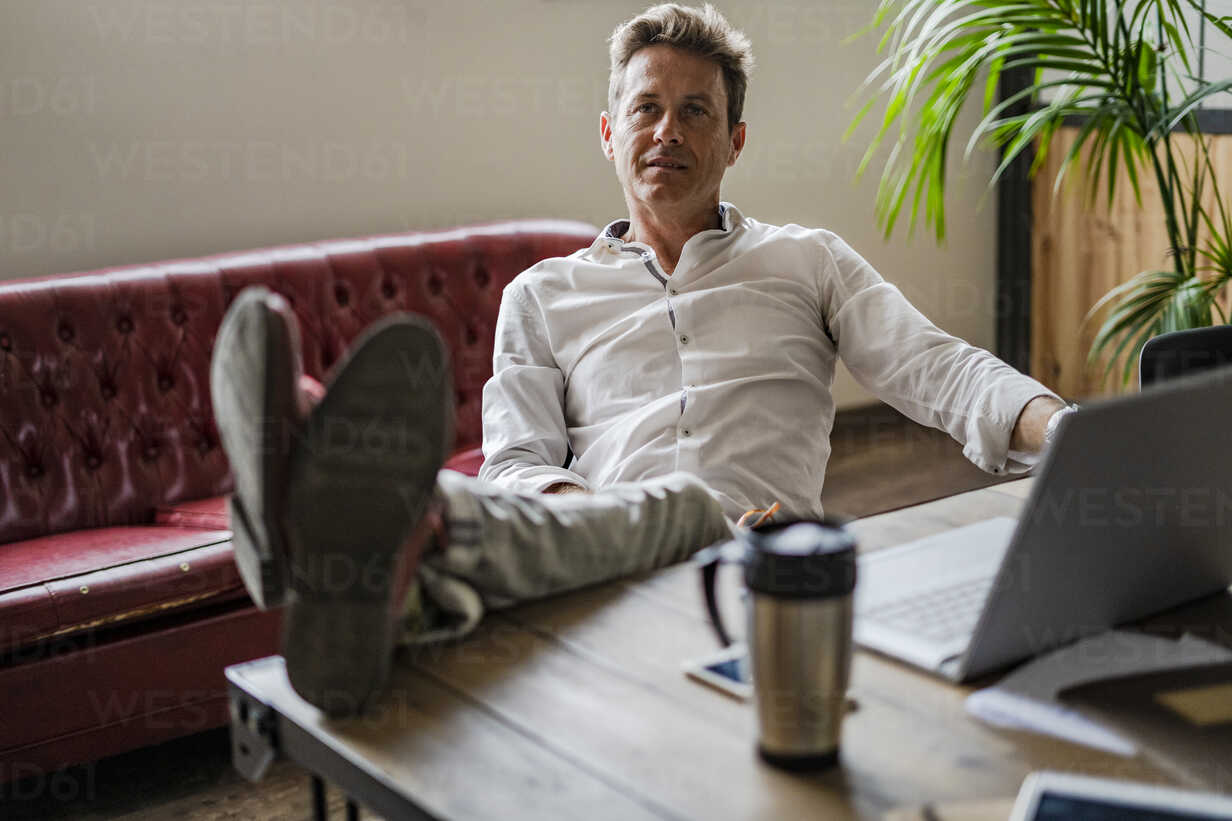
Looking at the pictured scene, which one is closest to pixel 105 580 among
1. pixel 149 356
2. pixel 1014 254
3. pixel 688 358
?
pixel 149 356

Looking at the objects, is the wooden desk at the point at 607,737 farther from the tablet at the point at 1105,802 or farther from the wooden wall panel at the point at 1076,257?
the wooden wall panel at the point at 1076,257

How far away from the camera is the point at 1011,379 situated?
159 cm

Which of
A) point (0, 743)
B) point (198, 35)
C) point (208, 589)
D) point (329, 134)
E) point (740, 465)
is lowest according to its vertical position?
point (0, 743)

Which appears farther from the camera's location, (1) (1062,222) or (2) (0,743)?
(1) (1062,222)

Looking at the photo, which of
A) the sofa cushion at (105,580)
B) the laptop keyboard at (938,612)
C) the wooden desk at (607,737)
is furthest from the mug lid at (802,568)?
the sofa cushion at (105,580)

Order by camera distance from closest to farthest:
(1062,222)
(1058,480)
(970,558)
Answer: (1058,480), (970,558), (1062,222)

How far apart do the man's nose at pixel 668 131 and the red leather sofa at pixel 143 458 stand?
97cm

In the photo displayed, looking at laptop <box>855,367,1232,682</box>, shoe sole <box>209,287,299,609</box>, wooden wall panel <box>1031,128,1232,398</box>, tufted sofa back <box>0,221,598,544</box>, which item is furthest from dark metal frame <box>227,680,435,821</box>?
wooden wall panel <box>1031,128,1232,398</box>

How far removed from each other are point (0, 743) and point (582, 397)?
3.57 feet

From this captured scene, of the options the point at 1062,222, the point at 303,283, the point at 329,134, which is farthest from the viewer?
the point at 1062,222

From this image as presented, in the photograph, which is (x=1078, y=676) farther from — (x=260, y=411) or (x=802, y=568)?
(x=260, y=411)

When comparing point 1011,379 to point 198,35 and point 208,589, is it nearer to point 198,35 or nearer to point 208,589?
point 208,589

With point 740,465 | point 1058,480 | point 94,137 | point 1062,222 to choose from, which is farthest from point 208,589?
point 1062,222

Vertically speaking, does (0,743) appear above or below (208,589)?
below
